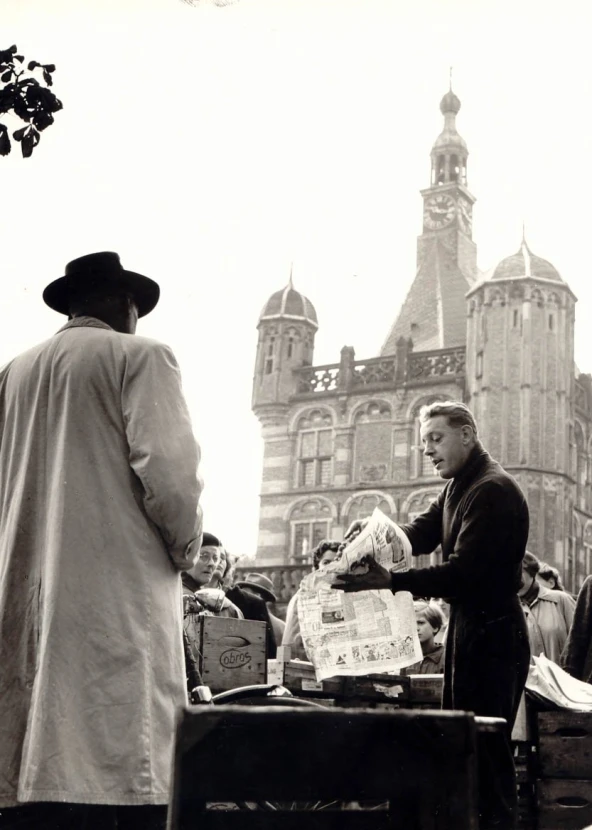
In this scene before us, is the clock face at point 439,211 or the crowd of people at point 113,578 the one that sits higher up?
the clock face at point 439,211

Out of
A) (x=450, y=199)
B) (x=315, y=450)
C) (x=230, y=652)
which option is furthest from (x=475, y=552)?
(x=450, y=199)

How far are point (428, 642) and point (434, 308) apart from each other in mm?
36365

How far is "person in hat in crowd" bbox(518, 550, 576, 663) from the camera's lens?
714 centimetres

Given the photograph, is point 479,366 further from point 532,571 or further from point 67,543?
point 67,543

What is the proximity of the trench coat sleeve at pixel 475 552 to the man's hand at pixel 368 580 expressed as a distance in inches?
1.5

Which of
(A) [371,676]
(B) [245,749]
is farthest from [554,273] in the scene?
(B) [245,749]

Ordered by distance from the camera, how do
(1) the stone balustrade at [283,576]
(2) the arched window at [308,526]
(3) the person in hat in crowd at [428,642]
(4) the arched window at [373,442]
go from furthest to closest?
(2) the arched window at [308,526] < (4) the arched window at [373,442] < (1) the stone balustrade at [283,576] < (3) the person in hat in crowd at [428,642]

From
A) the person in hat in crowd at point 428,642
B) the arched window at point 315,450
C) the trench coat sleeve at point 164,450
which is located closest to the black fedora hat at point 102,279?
the trench coat sleeve at point 164,450

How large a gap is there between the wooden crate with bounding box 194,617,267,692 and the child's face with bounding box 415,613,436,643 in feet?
5.84

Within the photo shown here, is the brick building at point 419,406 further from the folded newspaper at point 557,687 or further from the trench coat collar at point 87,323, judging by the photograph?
the trench coat collar at point 87,323

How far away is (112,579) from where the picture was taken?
2822mm

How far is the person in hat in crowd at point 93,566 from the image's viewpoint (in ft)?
8.76

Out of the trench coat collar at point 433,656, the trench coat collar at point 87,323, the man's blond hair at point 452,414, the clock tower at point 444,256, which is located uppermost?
the clock tower at point 444,256

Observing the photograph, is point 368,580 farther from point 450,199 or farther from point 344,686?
point 450,199
